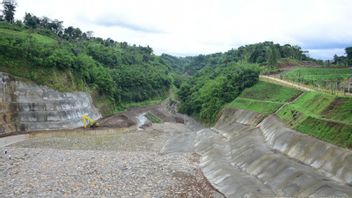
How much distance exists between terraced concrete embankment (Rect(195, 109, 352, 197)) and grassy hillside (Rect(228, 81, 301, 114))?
6200 millimetres

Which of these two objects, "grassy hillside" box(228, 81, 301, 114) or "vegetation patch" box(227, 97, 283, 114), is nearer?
"vegetation patch" box(227, 97, 283, 114)

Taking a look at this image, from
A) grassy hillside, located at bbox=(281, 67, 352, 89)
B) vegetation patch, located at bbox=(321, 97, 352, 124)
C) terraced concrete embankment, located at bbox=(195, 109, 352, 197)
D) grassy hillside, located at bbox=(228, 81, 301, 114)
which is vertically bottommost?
terraced concrete embankment, located at bbox=(195, 109, 352, 197)

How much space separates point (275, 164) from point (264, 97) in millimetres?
33519

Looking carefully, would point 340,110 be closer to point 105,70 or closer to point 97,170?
point 97,170

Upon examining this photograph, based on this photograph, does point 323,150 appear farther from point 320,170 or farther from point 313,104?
point 313,104

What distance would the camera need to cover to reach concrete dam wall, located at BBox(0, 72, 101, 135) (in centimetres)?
6089

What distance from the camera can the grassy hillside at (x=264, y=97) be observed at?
58.1 meters

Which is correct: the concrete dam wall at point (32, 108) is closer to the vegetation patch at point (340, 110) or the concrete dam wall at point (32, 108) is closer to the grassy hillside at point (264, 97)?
the grassy hillside at point (264, 97)

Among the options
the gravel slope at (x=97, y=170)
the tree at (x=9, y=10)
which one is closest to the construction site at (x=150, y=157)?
the gravel slope at (x=97, y=170)

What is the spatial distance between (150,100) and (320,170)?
101m

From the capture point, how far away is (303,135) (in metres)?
38.0

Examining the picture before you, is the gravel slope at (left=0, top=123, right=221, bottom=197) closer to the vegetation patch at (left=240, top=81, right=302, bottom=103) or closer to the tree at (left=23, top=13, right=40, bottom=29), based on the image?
the vegetation patch at (left=240, top=81, right=302, bottom=103)

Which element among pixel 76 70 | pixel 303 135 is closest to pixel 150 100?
pixel 76 70

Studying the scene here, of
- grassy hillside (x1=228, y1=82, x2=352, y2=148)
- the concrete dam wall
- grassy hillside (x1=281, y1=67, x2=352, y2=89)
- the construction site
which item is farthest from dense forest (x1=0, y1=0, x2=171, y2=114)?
grassy hillside (x1=281, y1=67, x2=352, y2=89)
